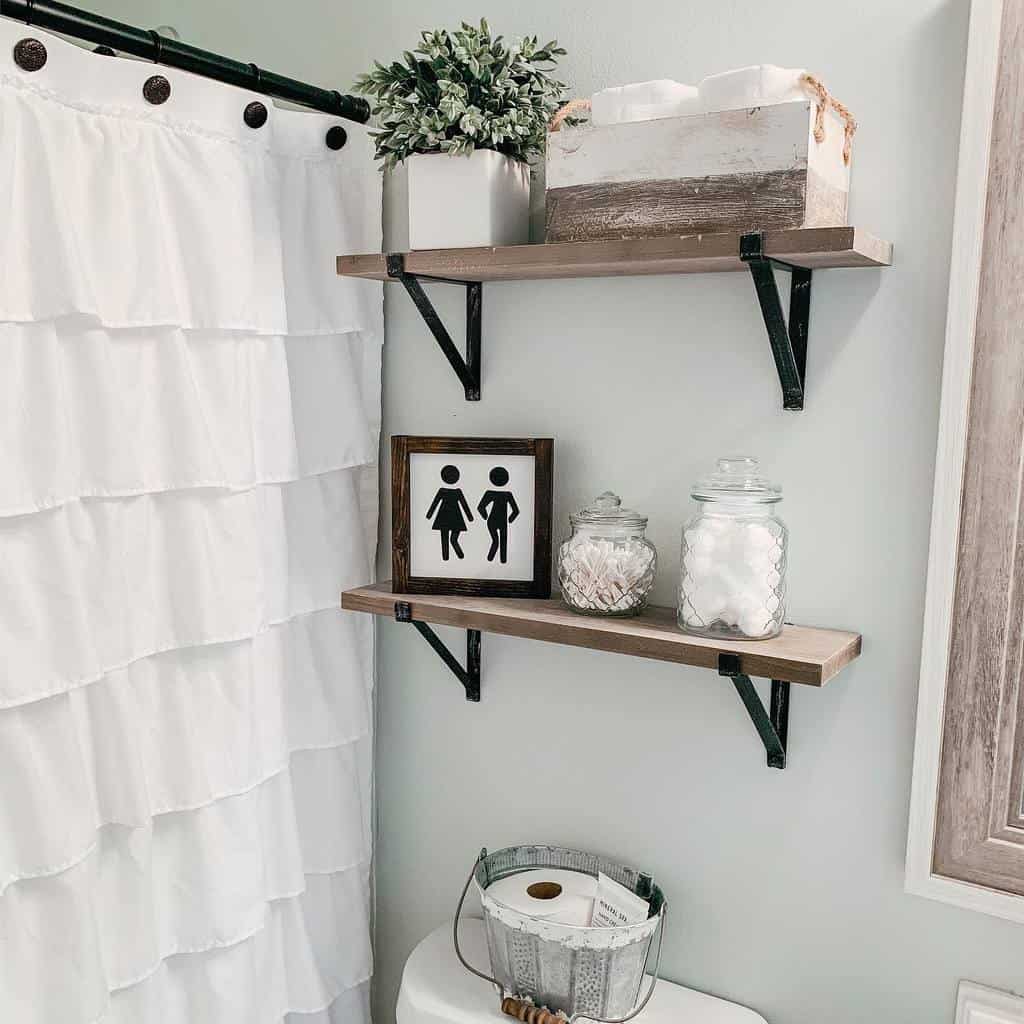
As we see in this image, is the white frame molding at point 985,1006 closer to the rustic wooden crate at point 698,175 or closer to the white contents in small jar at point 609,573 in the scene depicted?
the white contents in small jar at point 609,573

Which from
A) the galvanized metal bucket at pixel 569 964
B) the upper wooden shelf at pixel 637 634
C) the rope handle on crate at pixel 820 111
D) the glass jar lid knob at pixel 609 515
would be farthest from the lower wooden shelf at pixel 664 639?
the rope handle on crate at pixel 820 111

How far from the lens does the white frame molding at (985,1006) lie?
3.66ft

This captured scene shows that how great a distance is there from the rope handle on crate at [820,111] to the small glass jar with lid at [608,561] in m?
0.44

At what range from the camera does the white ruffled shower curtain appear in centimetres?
108

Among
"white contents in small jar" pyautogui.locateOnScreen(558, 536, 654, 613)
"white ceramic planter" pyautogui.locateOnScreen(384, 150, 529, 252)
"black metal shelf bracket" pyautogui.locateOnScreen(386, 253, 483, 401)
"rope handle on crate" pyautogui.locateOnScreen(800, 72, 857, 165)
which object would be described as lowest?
"white contents in small jar" pyautogui.locateOnScreen(558, 536, 654, 613)

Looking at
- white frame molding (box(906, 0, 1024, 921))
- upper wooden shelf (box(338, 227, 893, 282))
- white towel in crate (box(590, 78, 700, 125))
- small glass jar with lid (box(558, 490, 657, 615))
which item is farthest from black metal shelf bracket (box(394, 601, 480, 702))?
white towel in crate (box(590, 78, 700, 125))

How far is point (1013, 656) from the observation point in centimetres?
108

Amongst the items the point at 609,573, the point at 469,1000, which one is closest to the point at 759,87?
the point at 609,573

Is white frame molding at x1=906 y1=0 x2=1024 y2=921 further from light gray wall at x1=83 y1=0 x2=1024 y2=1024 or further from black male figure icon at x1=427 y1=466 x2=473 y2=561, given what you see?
black male figure icon at x1=427 y1=466 x2=473 y2=561

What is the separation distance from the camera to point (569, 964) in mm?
1204

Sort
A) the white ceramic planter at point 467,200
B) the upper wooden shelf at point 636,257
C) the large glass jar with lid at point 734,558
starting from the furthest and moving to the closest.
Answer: the white ceramic planter at point 467,200, the large glass jar with lid at point 734,558, the upper wooden shelf at point 636,257

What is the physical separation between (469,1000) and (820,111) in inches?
44.3

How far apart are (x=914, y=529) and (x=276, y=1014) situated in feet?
3.45

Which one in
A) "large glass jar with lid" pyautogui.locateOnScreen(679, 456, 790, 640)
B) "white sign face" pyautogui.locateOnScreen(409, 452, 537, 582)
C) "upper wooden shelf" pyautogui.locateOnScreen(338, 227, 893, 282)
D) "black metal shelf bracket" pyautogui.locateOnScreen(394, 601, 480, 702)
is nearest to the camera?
"upper wooden shelf" pyautogui.locateOnScreen(338, 227, 893, 282)
